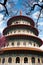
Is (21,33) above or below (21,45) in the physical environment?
above

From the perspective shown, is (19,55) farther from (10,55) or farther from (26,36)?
(26,36)

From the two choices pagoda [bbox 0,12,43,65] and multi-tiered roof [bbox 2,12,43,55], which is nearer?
multi-tiered roof [bbox 2,12,43,55]

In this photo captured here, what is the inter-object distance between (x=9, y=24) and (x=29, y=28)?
15.6 feet

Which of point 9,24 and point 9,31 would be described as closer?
point 9,31

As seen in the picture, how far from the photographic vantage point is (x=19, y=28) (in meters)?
34.8

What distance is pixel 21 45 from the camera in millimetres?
31906

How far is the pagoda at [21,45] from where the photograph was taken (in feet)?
94.5


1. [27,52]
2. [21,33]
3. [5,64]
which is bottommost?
[5,64]

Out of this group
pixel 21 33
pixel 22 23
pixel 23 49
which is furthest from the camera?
pixel 22 23

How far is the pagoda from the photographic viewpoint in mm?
28797

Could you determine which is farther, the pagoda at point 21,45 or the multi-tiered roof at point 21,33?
the pagoda at point 21,45

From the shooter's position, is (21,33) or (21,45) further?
(21,33)

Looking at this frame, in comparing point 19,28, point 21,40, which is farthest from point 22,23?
point 21,40

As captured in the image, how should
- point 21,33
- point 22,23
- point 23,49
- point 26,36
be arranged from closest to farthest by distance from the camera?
1. point 23,49
2. point 26,36
3. point 21,33
4. point 22,23
